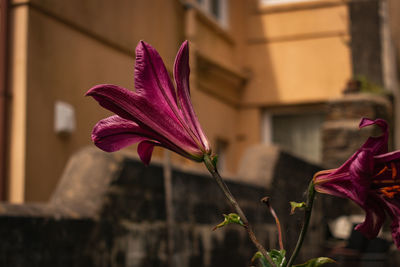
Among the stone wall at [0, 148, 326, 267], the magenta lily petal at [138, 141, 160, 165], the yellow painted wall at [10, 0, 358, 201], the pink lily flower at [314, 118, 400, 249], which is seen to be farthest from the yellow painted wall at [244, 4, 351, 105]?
the pink lily flower at [314, 118, 400, 249]

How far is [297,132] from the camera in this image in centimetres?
1423

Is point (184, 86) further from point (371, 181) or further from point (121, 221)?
point (121, 221)

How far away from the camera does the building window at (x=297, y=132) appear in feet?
46.1

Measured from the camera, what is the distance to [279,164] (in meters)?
8.36

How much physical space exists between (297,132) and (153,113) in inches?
527

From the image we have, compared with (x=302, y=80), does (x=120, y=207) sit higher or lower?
lower

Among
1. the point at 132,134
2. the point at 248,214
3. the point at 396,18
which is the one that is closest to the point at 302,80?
the point at 396,18

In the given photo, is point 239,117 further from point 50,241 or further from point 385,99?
point 50,241

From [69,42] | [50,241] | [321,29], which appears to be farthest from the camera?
[321,29]

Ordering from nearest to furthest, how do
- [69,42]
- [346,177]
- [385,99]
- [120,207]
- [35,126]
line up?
1. [346,177]
2. [120,207]
3. [35,126]
4. [69,42]
5. [385,99]

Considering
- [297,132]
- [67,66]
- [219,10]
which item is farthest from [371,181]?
[297,132]

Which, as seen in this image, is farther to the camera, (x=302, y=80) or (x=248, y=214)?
(x=302, y=80)

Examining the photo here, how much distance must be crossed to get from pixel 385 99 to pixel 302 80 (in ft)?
14.2

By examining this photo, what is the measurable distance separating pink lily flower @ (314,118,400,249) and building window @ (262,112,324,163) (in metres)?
13.2
